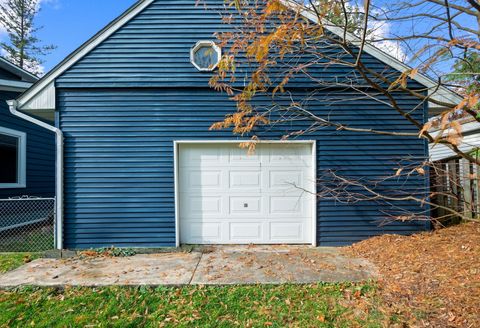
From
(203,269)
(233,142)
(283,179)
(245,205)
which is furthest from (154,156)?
(283,179)

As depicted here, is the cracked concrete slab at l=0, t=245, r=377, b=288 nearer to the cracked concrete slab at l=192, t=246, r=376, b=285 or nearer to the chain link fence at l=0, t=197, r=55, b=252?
the cracked concrete slab at l=192, t=246, r=376, b=285

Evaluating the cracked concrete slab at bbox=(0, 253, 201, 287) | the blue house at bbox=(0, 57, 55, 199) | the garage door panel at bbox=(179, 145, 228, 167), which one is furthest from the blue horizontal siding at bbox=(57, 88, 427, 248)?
the blue house at bbox=(0, 57, 55, 199)

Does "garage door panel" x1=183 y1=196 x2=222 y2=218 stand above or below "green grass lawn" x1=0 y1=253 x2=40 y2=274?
above

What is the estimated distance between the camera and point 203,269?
4367mm

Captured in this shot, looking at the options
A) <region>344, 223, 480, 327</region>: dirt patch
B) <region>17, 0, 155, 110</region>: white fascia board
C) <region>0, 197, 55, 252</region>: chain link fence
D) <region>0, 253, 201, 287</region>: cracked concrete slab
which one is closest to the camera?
<region>344, 223, 480, 327</region>: dirt patch

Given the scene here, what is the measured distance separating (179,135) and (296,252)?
10.7 feet

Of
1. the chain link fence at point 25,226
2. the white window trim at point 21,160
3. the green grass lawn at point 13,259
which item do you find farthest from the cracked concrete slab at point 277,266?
the white window trim at point 21,160

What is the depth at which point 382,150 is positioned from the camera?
567 centimetres

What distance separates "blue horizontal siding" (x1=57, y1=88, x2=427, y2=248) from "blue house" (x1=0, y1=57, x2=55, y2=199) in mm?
3056

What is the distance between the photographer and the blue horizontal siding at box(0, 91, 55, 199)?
24.0 feet

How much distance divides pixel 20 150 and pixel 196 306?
761cm

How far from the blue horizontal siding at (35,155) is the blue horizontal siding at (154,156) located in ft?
10.3

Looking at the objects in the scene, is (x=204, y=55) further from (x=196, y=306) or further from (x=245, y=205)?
(x=196, y=306)

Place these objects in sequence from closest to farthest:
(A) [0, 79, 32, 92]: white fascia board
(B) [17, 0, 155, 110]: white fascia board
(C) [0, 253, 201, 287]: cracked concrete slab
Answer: (C) [0, 253, 201, 287]: cracked concrete slab, (B) [17, 0, 155, 110]: white fascia board, (A) [0, 79, 32, 92]: white fascia board
